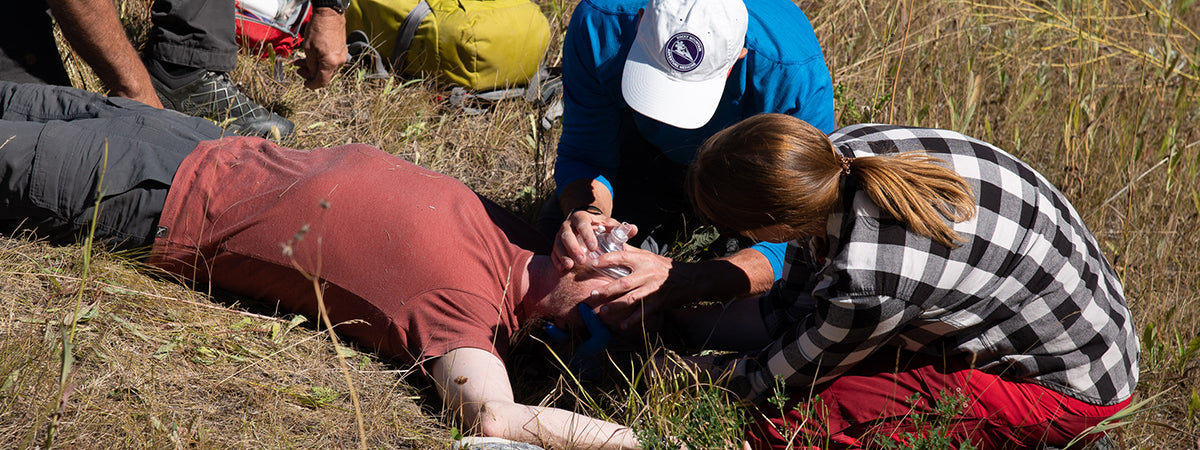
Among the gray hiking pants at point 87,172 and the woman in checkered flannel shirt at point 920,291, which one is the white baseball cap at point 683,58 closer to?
the woman in checkered flannel shirt at point 920,291

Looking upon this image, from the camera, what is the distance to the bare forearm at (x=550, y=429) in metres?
2.44

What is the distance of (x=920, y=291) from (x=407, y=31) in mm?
3000

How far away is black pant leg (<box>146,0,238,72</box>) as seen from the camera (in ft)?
11.9

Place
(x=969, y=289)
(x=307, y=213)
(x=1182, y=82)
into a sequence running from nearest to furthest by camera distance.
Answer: (x=969, y=289) → (x=307, y=213) → (x=1182, y=82)

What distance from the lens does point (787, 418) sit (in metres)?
2.55

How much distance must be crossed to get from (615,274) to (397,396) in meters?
0.83

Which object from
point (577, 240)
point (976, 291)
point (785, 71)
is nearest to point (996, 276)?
point (976, 291)

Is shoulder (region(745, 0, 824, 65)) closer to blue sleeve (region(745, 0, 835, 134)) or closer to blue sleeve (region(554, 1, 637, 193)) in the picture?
blue sleeve (region(745, 0, 835, 134))

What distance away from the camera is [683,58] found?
2.61 metres

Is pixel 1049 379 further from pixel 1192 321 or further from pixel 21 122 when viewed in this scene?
pixel 21 122

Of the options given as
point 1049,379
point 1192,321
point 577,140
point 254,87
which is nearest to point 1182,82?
point 1192,321

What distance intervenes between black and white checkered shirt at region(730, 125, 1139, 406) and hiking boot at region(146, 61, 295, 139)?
2.45 m

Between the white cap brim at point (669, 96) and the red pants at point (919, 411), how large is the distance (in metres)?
0.92

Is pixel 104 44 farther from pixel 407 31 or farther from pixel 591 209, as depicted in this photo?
pixel 591 209
